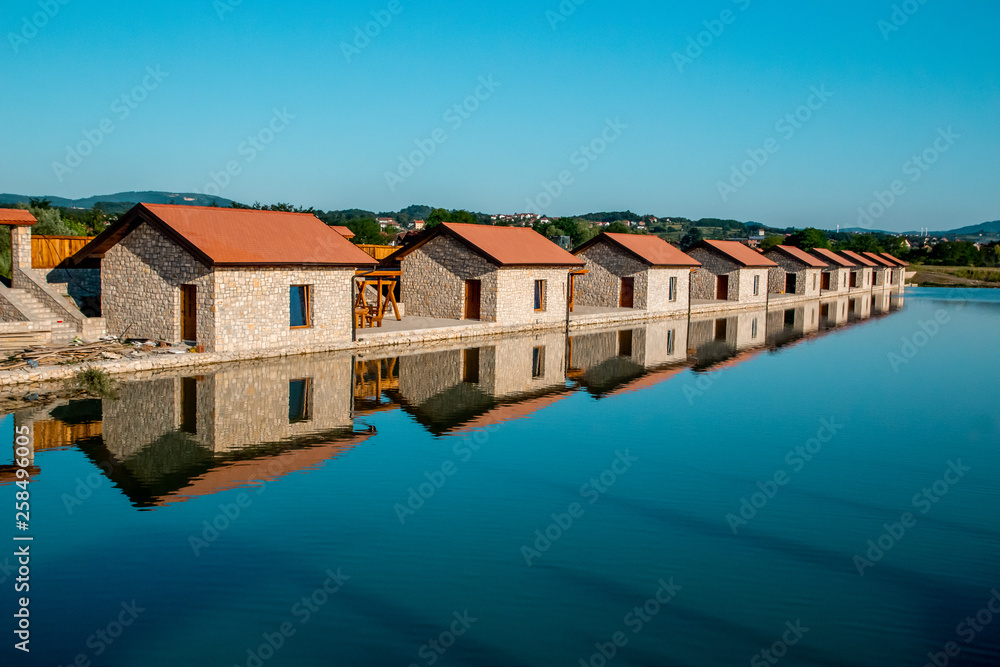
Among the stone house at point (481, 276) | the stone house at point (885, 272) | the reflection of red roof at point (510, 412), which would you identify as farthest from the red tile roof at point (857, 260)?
the reflection of red roof at point (510, 412)

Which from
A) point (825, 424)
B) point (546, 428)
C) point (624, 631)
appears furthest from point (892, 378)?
point (624, 631)

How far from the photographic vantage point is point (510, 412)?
1519 centimetres

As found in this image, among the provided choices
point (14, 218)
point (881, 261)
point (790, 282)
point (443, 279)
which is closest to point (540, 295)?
point (443, 279)

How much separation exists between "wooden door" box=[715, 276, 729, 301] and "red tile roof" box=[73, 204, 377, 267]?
29.2 metres

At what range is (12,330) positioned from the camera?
18.5 m

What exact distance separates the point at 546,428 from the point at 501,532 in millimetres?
5313

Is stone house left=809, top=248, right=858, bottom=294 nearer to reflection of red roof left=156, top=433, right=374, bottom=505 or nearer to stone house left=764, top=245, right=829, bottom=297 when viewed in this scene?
stone house left=764, top=245, right=829, bottom=297

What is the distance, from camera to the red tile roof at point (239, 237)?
63.2ft

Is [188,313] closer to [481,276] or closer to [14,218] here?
[14,218]

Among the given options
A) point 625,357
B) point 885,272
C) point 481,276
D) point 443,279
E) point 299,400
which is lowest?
point 625,357

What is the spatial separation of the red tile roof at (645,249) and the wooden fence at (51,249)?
72.8 ft

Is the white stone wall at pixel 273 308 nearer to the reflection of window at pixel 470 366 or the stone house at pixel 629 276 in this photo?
the reflection of window at pixel 470 366

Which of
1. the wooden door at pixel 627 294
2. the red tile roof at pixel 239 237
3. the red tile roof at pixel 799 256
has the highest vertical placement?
the red tile roof at pixel 239 237

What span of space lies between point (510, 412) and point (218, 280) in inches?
327
